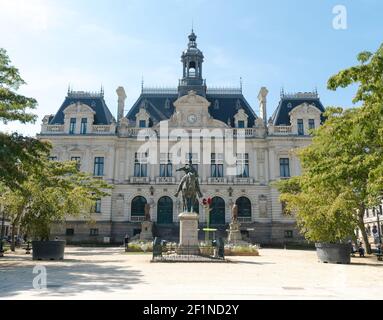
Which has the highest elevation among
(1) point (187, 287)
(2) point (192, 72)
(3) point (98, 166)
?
(2) point (192, 72)

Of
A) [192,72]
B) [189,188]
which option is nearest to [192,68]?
[192,72]

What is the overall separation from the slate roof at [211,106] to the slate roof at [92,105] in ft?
9.85

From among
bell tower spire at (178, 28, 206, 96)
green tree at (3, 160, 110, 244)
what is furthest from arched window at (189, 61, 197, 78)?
green tree at (3, 160, 110, 244)

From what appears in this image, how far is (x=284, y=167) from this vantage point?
4575 centimetres

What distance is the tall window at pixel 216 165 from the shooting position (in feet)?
151

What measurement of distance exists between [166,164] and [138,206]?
6049mm

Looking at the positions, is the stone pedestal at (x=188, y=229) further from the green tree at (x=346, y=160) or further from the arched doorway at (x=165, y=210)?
the arched doorway at (x=165, y=210)

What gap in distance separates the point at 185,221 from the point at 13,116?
1044 cm

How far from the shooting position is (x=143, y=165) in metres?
46.2

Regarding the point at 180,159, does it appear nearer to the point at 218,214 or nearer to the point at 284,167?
the point at 218,214

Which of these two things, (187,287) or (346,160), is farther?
(346,160)

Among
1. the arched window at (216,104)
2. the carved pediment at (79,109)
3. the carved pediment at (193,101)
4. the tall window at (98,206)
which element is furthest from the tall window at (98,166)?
the arched window at (216,104)

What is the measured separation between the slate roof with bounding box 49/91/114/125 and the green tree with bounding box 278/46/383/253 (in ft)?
97.9
